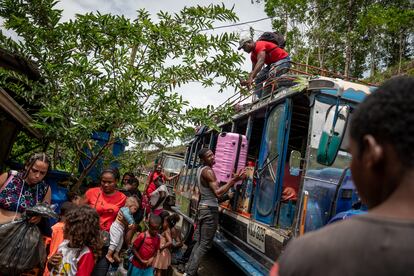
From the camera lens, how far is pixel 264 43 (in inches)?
251

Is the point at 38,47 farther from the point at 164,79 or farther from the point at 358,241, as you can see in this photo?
the point at 358,241

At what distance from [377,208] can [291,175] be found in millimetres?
3885

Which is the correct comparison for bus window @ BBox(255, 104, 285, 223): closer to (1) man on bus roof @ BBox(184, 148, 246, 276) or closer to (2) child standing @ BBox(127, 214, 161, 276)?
(1) man on bus roof @ BBox(184, 148, 246, 276)

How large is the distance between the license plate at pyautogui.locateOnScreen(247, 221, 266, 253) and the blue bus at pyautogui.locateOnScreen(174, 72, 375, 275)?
0.01 metres

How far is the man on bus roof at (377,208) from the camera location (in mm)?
727

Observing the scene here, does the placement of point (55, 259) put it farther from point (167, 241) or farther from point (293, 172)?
point (293, 172)

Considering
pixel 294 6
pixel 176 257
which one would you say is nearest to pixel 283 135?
pixel 176 257

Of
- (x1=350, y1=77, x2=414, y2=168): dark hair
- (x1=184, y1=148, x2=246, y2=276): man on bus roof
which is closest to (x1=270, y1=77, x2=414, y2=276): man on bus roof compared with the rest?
(x1=350, y1=77, x2=414, y2=168): dark hair

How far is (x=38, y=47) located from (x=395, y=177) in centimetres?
405

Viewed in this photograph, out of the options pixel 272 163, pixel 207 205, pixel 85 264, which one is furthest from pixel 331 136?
pixel 85 264

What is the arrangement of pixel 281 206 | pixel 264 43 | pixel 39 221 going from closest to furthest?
1. pixel 39 221
2. pixel 281 206
3. pixel 264 43

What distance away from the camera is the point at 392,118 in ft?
2.61

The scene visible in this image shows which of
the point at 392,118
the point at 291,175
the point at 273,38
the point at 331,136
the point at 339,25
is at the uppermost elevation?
the point at 339,25

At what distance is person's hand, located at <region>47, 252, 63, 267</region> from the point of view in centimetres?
275
